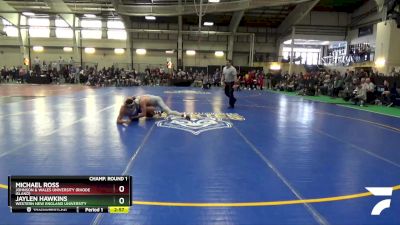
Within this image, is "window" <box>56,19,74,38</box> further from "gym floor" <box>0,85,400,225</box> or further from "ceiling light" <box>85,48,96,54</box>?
"gym floor" <box>0,85,400,225</box>

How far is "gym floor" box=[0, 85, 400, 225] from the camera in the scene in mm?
3428

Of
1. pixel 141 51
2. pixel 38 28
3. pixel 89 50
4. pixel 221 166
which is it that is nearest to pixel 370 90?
pixel 221 166

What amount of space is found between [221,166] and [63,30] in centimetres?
3479

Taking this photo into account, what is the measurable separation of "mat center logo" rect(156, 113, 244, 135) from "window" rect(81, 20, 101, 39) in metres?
28.3

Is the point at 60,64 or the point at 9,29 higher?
the point at 9,29

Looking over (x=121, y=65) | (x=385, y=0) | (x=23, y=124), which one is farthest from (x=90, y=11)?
(x=23, y=124)

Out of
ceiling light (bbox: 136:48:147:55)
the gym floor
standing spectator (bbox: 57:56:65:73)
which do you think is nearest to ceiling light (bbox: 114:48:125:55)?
ceiling light (bbox: 136:48:147:55)

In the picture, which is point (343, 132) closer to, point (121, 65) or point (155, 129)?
point (155, 129)

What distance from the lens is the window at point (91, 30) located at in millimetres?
35384

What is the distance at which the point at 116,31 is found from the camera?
3581 cm

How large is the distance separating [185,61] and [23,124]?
29.6m
